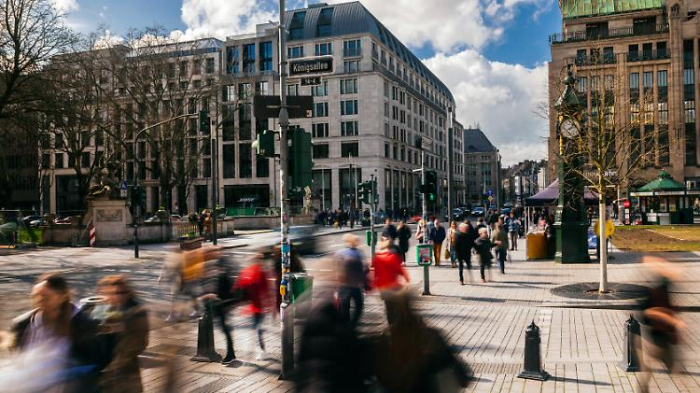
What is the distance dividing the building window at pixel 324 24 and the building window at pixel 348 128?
1213cm

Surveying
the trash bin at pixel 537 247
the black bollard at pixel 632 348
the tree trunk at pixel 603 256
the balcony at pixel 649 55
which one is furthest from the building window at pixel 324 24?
the black bollard at pixel 632 348

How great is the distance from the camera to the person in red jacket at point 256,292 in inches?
340

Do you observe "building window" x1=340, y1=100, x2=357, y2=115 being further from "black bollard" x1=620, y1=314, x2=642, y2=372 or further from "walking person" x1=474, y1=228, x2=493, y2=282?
"black bollard" x1=620, y1=314, x2=642, y2=372

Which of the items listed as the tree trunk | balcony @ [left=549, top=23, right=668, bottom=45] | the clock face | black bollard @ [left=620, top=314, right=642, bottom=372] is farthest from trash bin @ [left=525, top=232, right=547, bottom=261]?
balcony @ [left=549, top=23, right=668, bottom=45]

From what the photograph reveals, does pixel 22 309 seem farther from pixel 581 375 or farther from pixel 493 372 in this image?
pixel 581 375

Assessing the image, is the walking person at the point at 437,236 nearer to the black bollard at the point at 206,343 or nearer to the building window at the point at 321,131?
the black bollard at the point at 206,343

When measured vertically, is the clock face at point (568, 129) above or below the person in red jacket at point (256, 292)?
above

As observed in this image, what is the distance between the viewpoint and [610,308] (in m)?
11.9

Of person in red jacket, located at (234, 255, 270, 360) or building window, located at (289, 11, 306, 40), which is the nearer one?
person in red jacket, located at (234, 255, 270, 360)

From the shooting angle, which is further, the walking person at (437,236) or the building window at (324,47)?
the building window at (324,47)

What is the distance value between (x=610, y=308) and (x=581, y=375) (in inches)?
205

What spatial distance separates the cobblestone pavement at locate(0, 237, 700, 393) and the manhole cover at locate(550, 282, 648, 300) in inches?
11.4

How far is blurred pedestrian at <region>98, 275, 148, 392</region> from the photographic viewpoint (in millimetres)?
4715

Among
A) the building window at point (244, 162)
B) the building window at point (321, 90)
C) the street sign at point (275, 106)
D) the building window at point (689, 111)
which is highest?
the building window at point (321, 90)
